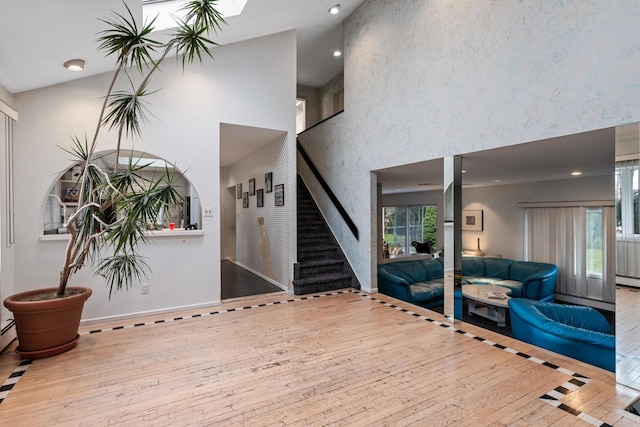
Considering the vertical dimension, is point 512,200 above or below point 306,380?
above

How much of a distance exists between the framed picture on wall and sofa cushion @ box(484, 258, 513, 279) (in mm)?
1291

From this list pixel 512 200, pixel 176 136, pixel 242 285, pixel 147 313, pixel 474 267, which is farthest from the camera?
pixel 512 200

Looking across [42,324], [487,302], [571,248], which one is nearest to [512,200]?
[571,248]

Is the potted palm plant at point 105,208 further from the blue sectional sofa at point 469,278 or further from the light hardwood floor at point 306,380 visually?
the blue sectional sofa at point 469,278

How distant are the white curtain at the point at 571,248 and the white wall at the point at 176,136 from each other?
5707 mm

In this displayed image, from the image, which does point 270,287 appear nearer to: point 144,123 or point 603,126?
point 144,123

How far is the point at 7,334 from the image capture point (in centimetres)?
298

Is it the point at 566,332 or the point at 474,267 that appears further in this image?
the point at 474,267

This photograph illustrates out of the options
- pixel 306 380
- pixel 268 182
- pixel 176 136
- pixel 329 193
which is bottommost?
pixel 306 380

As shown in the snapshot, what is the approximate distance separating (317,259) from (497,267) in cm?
420

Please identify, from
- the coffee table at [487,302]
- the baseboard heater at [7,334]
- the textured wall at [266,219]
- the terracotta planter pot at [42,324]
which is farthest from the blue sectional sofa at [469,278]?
the baseboard heater at [7,334]

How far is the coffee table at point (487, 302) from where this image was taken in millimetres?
4905

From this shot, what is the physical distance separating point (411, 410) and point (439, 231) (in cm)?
824

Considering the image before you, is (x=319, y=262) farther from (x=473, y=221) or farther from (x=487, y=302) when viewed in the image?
(x=473, y=221)
